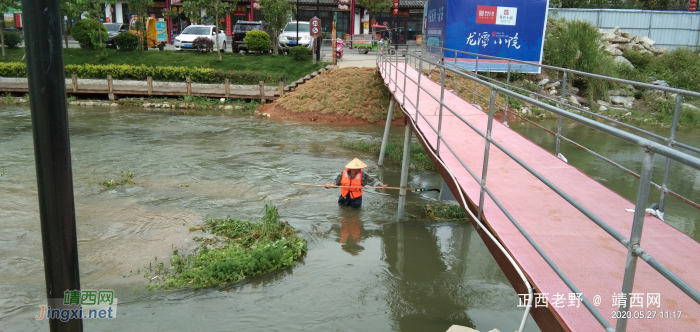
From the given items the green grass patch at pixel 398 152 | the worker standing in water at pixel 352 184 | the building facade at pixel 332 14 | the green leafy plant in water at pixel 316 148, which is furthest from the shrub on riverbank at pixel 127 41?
the worker standing in water at pixel 352 184

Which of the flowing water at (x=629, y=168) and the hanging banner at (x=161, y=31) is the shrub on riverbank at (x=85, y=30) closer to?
the hanging banner at (x=161, y=31)

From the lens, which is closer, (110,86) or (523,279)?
(523,279)

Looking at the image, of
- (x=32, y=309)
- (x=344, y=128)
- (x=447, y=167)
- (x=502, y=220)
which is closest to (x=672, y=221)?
(x=447, y=167)

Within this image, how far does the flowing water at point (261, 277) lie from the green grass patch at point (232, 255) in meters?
0.16

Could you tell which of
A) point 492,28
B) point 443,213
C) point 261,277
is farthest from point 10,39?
point 261,277

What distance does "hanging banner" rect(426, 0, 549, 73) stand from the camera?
790 inches

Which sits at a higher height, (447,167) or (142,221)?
(447,167)

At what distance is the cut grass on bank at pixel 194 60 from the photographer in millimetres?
23688

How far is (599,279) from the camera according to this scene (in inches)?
140

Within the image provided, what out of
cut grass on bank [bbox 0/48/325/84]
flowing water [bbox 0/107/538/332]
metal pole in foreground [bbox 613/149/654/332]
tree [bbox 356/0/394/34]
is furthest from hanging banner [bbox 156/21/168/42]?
metal pole in foreground [bbox 613/149/654/332]

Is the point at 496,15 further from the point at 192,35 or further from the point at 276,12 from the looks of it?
the point at 192,35

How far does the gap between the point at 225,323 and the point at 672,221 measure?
799cm

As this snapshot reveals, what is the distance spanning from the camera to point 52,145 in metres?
2.75

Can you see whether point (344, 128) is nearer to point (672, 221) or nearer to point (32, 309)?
point (672, 221)
